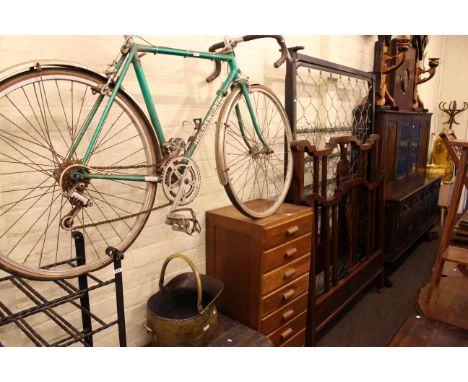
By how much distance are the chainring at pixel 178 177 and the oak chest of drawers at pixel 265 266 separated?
0.38 m

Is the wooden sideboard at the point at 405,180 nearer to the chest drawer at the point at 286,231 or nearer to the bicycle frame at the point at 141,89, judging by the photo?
the chest drawer at the point at 286,231

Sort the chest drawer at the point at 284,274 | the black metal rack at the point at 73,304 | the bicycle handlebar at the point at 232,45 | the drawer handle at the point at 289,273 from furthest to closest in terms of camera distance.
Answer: the drawer handle at the point at 289,273, the chest drawer at the point at 284,274, the bicycle handlebar at the point at 232,45, the black metal rack at the point at 73,304

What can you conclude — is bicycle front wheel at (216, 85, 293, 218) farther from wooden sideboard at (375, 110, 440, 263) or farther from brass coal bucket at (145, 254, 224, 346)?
wooden sideboard at (375, 110, 440, 263)

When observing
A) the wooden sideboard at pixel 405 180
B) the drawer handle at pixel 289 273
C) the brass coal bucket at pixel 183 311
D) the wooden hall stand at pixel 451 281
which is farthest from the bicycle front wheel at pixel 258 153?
the wooden sideboard at pixel 405 180

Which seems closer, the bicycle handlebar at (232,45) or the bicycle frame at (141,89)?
the bicycle frame at (141,89)

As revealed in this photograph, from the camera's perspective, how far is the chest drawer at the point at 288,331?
6.32ft

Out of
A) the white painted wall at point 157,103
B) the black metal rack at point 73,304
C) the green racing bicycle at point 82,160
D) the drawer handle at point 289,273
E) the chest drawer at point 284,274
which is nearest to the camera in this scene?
the black metal rack at point 73,304

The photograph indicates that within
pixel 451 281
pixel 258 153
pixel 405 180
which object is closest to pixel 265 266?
pixel 258 153

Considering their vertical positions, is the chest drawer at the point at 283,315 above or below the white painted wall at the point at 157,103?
below

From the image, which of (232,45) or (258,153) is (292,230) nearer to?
(258,153)

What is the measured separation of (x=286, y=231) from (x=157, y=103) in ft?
2.89

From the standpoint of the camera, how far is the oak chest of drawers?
180 centimetres

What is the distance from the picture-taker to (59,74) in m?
1.16

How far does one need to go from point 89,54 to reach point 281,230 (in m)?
1.15
